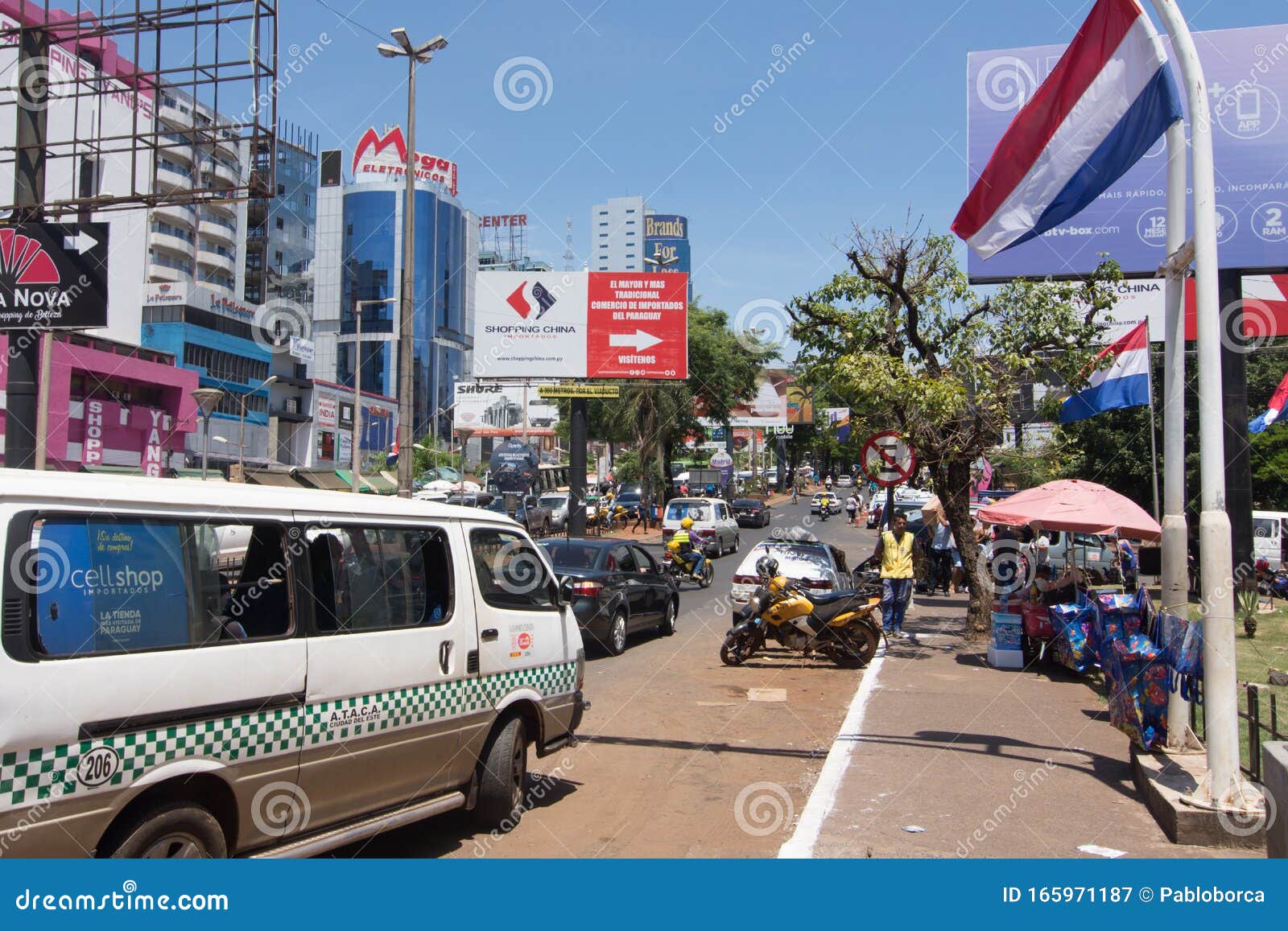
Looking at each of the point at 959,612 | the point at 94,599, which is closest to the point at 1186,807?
the point at 94,599

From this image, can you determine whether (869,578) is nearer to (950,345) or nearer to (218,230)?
(950,345)

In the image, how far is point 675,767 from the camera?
7832 millimetres

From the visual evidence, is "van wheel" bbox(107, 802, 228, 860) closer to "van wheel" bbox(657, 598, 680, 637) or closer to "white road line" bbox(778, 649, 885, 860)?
"white road line" bbox(778, 649, 885, 860)

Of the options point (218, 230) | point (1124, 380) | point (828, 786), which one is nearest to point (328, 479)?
point (218, 230)

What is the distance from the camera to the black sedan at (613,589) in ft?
42.1

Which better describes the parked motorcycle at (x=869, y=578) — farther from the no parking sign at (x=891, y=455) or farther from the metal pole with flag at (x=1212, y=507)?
the metal pole with flag at (x=1212, y=507)

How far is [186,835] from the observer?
415 centimetres

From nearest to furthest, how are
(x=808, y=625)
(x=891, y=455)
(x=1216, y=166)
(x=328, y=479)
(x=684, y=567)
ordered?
(x=808, y=625)
(x=891, y=455)
(x=1216, y=166)
(x=684, y=567)
(x=328, y=479)

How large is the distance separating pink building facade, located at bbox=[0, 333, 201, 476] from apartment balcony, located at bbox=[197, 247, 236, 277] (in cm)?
3031

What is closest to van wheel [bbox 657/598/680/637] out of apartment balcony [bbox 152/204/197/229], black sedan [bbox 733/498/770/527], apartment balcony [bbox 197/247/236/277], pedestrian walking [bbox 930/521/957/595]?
pedestrian walking [bbox 930/521/957/595]

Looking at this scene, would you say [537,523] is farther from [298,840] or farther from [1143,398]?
[298,840]

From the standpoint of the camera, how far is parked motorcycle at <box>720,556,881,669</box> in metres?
12.7

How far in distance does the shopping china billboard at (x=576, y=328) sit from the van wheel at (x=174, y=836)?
30.9 metres

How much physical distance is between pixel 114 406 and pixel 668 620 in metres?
29.1
